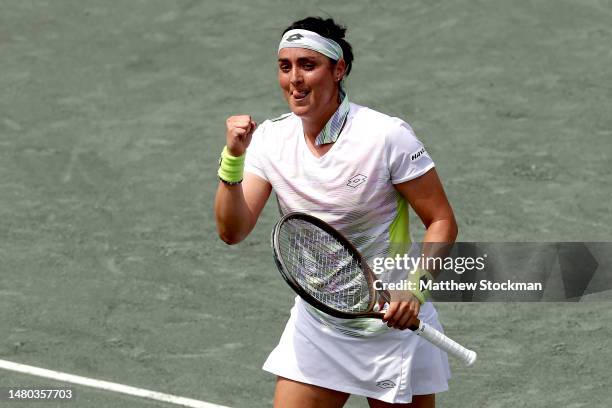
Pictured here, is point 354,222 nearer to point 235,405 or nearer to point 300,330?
point 300,330

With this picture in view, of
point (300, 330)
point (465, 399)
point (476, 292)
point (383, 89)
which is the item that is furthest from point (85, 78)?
point (300, 330)

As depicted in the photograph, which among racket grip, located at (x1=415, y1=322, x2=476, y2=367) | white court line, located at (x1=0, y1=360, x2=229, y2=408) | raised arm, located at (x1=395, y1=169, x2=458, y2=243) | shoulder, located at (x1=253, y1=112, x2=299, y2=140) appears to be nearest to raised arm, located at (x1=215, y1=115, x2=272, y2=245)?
shoulder, located at (x1=253, y1=112, x2=299, y2=140)

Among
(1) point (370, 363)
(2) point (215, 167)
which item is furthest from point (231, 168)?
(2) point (215, 167)

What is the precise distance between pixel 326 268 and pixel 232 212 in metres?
0.52

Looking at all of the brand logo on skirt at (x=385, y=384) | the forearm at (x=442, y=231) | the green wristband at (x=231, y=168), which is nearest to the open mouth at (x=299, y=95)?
the green wristband at (x=231, y=168)

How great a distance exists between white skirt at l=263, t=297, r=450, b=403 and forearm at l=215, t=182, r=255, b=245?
557 mm

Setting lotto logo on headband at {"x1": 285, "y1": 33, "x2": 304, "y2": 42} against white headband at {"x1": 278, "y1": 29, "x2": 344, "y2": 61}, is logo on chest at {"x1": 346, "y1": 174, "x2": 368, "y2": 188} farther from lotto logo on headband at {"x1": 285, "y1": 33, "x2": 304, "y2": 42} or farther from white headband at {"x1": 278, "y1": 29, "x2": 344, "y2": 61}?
lotto logo on headband at {"x1": 285, "y1": 33, "x2": 304, "y2": 42}

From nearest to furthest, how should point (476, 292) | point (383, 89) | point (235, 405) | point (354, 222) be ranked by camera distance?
point (354, 222)
point (235, 405)
point (476, 292)
point (383, 89)

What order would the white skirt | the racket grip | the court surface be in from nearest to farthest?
the racket grip < the white skirt < the court surface

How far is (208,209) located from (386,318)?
5.40 meters

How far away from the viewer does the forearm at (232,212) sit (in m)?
7.00

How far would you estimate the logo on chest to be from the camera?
6969 mm

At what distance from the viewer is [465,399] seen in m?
9.40

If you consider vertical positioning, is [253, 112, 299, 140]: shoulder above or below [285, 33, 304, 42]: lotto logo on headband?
below
